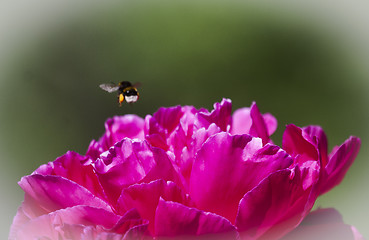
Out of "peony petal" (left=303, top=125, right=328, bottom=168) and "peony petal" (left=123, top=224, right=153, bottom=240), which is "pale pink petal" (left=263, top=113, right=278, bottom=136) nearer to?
"peony petal" (left=303, top=125, right=328, bottom=168)

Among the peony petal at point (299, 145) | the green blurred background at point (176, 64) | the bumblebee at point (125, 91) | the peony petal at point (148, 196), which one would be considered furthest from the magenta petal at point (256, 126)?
the green blurred background at point (176, 64)

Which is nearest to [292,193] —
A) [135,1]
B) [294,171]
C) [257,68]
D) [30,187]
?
[294,171]

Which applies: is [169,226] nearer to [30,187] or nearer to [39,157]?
[30,187]

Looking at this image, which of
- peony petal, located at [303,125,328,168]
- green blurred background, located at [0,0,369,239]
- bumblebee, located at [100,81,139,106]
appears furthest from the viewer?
green blurred background, located at [0,0,369,239]

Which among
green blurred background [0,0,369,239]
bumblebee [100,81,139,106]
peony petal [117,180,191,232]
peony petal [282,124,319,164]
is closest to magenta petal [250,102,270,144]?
peony petal [282,124,319,164]

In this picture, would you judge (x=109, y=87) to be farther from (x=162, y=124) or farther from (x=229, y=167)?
(x=229, y=167)

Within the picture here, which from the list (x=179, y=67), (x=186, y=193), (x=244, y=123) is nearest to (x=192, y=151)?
(x=186, y=193)

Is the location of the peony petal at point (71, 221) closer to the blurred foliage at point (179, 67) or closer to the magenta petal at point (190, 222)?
the magenta petal at point (190, 222)
